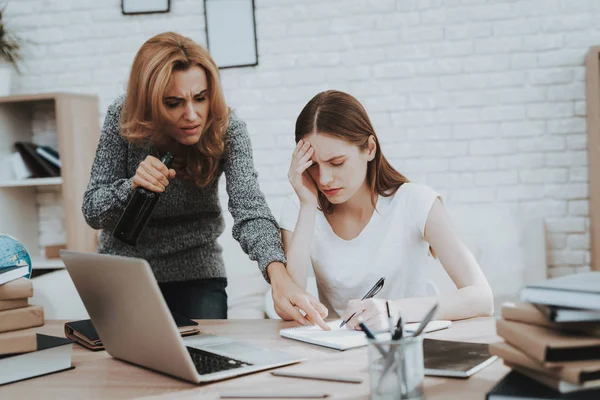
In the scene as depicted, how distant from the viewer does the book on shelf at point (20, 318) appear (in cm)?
108

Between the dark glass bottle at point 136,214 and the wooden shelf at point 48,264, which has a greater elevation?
the dark glass bottle at point 136,214

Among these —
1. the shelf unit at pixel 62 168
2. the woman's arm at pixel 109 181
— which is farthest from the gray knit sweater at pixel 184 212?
the shelf unit at pixel 62 168

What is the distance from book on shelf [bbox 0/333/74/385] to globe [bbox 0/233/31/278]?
14 cm

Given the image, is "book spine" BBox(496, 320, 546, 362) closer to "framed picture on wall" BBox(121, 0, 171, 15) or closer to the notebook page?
the notebook page

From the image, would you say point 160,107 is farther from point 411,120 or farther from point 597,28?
point 597,28

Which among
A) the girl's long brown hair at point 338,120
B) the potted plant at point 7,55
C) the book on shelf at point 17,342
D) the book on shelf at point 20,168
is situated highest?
the potted plant at point 7,55

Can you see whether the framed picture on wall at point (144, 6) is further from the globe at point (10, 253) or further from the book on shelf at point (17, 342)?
the book on shelf at point (17, 342)

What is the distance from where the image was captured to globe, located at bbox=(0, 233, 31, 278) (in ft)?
3.66

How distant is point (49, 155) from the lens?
10.5ft

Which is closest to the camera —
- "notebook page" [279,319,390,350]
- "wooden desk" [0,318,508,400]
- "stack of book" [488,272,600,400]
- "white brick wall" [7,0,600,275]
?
"stack of book" [488,272,600,400]

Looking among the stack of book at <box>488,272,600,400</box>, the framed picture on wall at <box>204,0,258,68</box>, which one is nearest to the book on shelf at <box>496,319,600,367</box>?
the stack of book at <box>488,272,600,400</box>

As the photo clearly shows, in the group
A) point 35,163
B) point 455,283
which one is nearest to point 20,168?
point 35,163

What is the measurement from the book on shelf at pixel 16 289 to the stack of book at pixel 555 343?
0.78 meters

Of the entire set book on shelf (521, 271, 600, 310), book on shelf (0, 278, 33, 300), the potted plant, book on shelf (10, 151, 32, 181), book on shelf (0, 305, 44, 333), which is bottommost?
book on shelf (0, 305, 44, 333)
